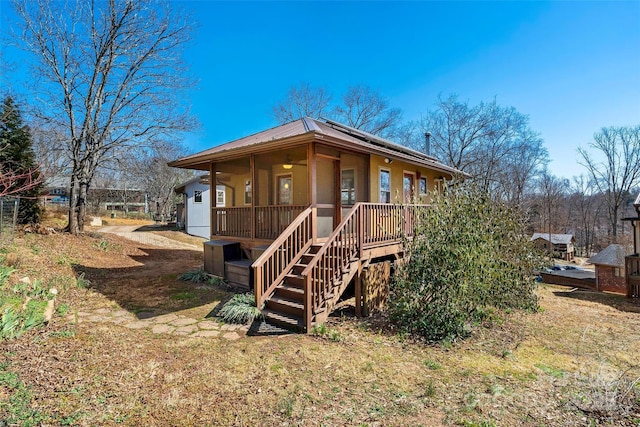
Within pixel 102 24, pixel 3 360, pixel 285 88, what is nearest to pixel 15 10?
pixel 102 24

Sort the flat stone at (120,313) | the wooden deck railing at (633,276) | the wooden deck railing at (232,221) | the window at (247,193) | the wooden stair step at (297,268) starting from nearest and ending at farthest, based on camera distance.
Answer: the flat stone at (120,313) → the wooden stair step at (297,268) → the wooden deck railing at (232,221) → the wooden deck railing at (633,276) → the window at (247,193)

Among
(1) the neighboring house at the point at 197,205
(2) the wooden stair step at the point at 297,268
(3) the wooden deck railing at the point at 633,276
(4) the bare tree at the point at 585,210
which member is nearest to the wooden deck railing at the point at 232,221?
(2) the wooden stair step at the point at 297,268

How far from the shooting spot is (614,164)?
30.4m

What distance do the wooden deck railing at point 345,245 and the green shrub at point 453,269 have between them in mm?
631

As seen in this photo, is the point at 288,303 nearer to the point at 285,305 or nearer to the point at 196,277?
the point at 285,305

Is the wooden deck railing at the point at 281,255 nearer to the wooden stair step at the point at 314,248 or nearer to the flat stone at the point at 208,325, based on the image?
the wooden stair step at the point at 314,248

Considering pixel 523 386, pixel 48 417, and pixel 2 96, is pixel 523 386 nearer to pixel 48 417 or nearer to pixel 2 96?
pixel 48 417

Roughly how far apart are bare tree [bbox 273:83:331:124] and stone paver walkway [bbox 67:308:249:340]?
24.5m

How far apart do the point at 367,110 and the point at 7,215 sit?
24993 millimetres

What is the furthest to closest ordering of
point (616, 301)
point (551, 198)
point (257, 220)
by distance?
point (551, 198) → point (616, 301) → point (257, 220)

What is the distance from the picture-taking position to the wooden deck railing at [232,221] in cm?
861

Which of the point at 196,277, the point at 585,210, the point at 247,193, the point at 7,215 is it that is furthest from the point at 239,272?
the point at 585,210

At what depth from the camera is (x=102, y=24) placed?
1325cm

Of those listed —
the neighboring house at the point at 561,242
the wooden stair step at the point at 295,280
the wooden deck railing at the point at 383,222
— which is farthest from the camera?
the neighboring house at the point at 561,242
